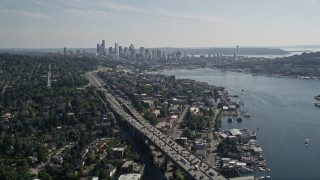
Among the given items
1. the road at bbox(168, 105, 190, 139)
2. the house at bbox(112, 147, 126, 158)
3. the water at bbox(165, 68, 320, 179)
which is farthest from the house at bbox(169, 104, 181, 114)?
the house at bbox(112, 147, 126, 158)

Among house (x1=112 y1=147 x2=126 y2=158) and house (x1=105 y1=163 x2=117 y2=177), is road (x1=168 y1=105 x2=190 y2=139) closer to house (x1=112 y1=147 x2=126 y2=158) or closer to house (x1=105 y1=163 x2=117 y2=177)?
house (x1=112 y1=147 x2=126 y2=158)

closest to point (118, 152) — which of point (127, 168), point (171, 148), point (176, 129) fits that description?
point (127, 168)

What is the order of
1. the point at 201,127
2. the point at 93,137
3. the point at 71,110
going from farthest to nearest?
the point at 71,110
the point at 201,127
the point at 93,137

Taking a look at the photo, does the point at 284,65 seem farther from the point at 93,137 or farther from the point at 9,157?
the point at 9,157

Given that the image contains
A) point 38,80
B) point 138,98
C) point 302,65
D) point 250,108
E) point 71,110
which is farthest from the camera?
point 302,65

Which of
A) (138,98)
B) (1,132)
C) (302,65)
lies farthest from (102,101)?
(302,65)

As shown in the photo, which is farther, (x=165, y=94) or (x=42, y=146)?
(x=165, y=94)

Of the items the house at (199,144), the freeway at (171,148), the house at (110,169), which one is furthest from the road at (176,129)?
the house at (110,169)
